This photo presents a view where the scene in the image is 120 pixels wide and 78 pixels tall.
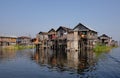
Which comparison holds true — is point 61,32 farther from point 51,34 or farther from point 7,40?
point 7,40

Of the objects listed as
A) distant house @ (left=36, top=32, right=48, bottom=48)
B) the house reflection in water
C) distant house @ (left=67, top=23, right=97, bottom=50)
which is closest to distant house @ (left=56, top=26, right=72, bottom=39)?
distant house @ (left=67, top=23, right=97, bottom=50)

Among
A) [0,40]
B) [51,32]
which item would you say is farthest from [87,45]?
[0,40]

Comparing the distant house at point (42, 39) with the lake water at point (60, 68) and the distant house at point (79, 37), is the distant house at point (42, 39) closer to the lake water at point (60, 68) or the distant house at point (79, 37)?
the distant house at point (79, 37)

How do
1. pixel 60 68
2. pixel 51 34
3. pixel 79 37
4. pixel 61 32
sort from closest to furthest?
pixel 60 68 → pixel 79 37 → pixel 61 32 → pixel 51 34

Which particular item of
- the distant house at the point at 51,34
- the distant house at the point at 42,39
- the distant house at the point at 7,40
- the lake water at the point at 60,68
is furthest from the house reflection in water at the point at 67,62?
the distant house at the point at 7,40

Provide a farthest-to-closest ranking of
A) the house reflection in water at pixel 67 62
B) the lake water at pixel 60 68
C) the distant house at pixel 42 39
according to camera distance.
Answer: the distant house at pixel 42 39
the house reflection in water at pixel 67 62
the lake water at pixel 60 68

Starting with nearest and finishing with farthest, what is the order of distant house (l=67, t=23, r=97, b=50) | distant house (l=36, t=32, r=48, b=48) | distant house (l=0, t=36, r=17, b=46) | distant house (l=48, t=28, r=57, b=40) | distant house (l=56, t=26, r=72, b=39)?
distant house (l=67, t=23, r=97, b=50)
distant house (l=56, t=26, r=72, b=39)
distant house (l=36, t=32, r=48, b=48)
distant house (l=48, t=28, r=57, b=40)
distant house (l=0, t=36, r=17, b=46)

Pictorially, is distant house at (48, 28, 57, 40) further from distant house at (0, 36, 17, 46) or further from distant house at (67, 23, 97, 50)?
distant house at (0, 36, 17, 46)

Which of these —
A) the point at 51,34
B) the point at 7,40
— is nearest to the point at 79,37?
the point at 51,34

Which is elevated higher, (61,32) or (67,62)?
(61,32)

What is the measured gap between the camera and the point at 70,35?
202 feet

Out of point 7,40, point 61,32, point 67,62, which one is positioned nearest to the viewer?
point 67,62

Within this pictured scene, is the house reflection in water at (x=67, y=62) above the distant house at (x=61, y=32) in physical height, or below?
below

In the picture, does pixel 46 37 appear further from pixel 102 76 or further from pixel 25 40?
pixel 102 76
